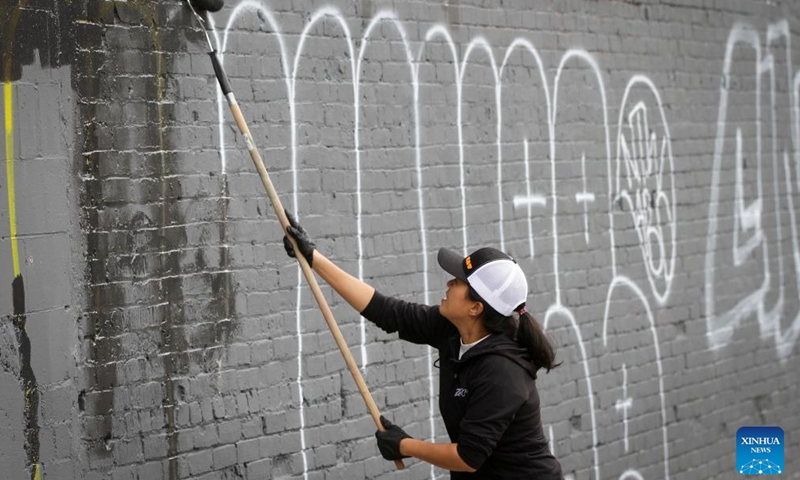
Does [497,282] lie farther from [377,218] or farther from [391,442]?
[377,218]

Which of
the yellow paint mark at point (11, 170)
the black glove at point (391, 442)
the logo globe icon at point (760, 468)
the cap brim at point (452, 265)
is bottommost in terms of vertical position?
the logo globe icon at point (760, 468)

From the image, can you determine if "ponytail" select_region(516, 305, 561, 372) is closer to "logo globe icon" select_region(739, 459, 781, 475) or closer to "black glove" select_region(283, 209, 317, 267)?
"black glove" select_region(283, 209, 317, 267)

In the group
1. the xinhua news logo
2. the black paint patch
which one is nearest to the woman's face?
the black paint patch

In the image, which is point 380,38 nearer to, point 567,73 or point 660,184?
point 567,73

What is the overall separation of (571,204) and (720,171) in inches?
74.4

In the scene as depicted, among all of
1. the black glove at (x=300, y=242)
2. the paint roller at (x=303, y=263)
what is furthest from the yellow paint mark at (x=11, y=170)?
the black glove at (x=300, y=242)

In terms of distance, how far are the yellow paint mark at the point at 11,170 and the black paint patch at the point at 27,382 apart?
0.09 metres

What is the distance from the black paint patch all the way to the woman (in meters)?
1.40

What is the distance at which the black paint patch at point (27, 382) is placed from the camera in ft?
15.5

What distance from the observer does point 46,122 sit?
4844 mm

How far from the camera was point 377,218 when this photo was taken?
20.9ft

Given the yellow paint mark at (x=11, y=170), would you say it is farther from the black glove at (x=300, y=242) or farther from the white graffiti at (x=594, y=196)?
the white graffiti at (x=594, y=196)

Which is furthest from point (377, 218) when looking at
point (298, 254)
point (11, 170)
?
point (11, 170)

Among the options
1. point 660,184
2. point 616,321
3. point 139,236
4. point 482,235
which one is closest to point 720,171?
point 660,184
